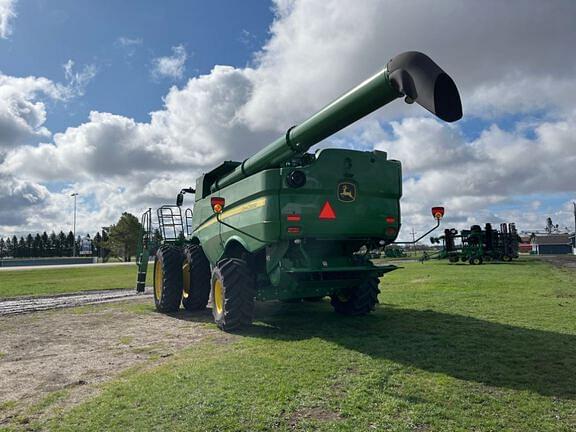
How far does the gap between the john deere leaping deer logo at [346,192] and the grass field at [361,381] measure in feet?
7.09

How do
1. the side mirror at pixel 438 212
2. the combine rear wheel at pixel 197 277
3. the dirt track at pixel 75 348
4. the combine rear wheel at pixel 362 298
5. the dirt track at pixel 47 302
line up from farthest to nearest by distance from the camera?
the dirt track at pixel 47 302
the combine rear wheel at pixel 197 277
the combine rear wheel at pixel 362 298
the side mirror at pixel 438 212
the dirt track at pixel 75 348

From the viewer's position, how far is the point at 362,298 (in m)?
8.59

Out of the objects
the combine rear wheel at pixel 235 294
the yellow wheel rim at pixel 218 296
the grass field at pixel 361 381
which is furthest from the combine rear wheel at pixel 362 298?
the yellow wheel rim at pixel 218 296

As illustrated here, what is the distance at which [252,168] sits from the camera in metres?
8.30

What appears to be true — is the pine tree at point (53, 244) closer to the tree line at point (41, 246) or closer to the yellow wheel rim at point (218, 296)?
the tree line at point (41, 246)

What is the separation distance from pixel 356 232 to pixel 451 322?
8.02 feet

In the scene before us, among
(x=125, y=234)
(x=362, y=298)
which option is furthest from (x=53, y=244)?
(x=362, y=298)

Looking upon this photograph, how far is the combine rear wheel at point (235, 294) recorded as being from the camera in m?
7.53

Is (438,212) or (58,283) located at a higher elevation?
(438,212)

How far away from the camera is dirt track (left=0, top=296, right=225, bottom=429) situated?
4668mm

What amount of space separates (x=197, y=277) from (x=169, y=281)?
0.74 m

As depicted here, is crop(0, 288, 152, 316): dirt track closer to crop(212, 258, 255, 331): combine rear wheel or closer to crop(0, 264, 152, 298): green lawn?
crop(0, 264, 152, 298): green lawn

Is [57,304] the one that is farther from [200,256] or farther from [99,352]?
[99,352]

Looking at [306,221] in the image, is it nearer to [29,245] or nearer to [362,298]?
[362,298]
